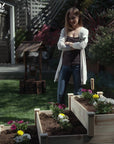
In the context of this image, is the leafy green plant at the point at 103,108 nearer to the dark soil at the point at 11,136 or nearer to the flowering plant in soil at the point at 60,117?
the flowering plant in soil at the point at 60,117

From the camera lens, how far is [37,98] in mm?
6055

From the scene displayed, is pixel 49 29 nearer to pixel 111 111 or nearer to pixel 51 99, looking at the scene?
pixel 51 99

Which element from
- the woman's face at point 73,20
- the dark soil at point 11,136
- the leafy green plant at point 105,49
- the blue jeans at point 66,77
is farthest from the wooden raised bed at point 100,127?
the leafy green plant at point 105,49

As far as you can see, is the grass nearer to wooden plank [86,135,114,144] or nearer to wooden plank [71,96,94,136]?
wooden plank [71,96,94,136]

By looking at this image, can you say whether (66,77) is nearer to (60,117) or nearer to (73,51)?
(73,51)

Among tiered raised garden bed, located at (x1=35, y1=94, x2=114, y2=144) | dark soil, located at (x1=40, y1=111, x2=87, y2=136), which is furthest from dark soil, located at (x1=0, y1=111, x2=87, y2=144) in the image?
tiered raised garden bed, located at (x1=35, y1=94, x2=114, y2=144)

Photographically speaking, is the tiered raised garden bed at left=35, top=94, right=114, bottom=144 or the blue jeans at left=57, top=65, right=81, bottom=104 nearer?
the tiered raised garden bed at left=35, top=94, right=114, bottom=144

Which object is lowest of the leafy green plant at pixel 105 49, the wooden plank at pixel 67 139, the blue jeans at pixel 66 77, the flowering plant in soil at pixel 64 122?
the wooden plank at pixel 67 139

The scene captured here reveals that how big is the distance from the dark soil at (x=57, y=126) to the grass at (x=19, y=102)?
1002 mm

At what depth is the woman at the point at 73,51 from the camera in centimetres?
367

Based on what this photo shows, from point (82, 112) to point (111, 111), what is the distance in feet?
1.12

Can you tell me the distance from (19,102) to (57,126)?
2904 mm

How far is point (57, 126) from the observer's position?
2.89 m

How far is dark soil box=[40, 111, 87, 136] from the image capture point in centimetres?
267
